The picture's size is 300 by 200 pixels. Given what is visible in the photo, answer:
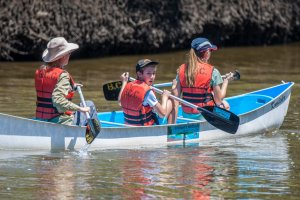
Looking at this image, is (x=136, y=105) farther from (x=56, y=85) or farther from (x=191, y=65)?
(x=56, y=85)

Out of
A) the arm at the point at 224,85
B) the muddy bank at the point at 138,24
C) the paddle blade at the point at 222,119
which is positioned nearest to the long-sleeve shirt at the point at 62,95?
the paddle blade at the point at 222,119

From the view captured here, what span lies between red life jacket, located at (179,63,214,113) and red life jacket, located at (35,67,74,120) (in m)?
2.09

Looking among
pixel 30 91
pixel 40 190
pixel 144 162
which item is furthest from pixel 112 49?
pixel 40 190

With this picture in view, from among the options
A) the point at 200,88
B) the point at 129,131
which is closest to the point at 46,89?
the point at 129,131

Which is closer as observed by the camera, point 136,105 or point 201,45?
point 136,105

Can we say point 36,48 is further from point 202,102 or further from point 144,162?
point 144,162

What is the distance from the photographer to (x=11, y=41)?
80.0ft

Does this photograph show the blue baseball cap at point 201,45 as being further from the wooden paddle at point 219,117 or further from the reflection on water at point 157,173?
the reflection on water at point 157,173

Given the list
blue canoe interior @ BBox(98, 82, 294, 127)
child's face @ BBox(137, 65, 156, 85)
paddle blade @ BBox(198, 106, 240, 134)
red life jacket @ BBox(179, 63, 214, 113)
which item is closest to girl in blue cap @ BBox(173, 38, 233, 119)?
red life jacket @ BBox(179, 63, 214, 113)

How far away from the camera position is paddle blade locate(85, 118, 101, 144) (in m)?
13.9

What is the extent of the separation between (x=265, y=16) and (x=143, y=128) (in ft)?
51.4

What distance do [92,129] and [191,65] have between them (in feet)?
7.53

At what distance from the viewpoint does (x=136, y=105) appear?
48.7ft

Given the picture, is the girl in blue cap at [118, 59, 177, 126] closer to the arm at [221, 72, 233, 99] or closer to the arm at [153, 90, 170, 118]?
the arm at [153, 90, 170, 118]
